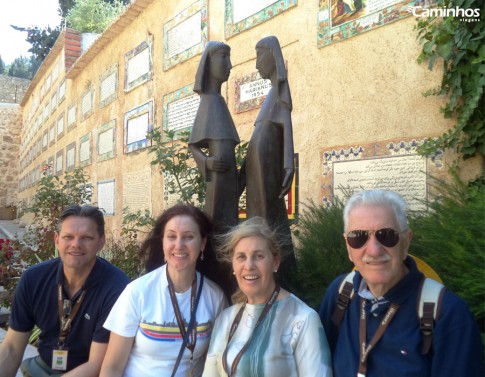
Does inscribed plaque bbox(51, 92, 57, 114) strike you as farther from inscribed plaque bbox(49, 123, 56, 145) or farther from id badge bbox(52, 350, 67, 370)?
id badge bbox(52, 350, 67, 370)

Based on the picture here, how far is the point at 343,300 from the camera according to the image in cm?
195

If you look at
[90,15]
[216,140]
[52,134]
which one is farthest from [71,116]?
[216,140]

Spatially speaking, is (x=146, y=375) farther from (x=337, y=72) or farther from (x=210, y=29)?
(x=210, y=29)

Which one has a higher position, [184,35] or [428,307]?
[184,35]

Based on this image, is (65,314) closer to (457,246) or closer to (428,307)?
(428,307)

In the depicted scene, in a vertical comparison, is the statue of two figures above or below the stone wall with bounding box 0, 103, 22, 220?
below

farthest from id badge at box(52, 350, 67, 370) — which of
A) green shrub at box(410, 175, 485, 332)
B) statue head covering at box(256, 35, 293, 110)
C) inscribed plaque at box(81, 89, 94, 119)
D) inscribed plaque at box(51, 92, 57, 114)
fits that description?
inscribed plaque at box(51, 92, 57, 114)

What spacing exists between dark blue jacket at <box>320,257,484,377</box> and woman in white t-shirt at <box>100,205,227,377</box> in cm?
65

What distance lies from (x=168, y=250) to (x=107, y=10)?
19375mm

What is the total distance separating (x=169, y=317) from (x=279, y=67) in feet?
5.72

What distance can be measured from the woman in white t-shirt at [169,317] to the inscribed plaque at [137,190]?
693 centimetres

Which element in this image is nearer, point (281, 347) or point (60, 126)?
point (281, 347)

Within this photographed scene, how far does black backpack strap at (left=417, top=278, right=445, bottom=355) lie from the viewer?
1.65m

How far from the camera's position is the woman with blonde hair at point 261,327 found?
6.24 feet
